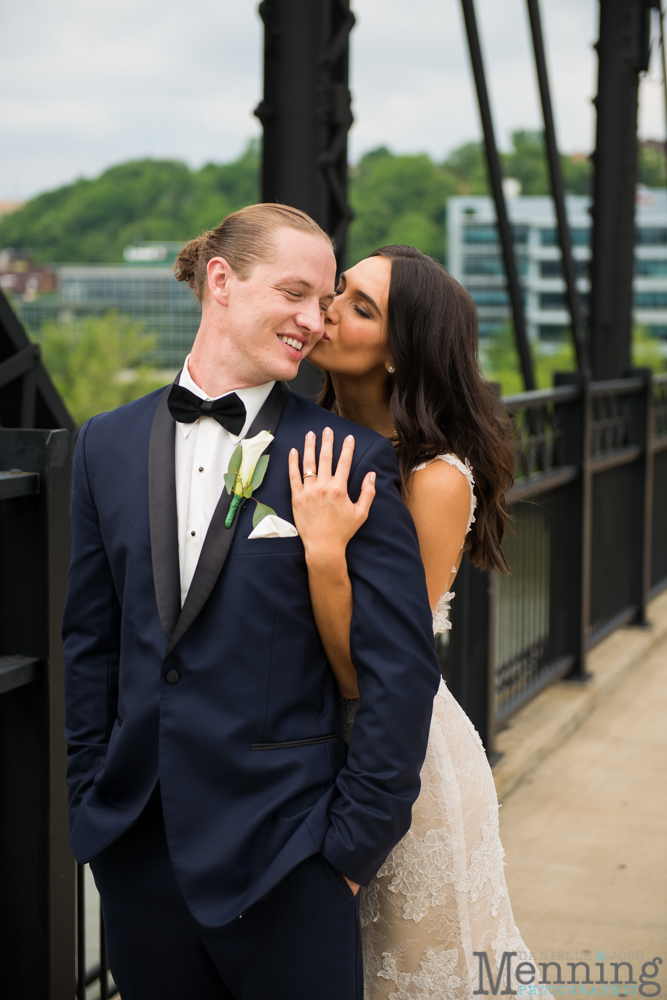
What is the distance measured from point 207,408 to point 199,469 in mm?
99

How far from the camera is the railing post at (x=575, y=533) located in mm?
5664

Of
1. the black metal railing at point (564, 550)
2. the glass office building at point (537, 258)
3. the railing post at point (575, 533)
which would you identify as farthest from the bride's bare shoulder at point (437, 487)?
the glass office building at point (537, 258)

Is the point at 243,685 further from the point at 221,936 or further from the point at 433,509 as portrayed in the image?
the point at 433,509

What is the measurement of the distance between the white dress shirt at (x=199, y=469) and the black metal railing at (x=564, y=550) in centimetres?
221

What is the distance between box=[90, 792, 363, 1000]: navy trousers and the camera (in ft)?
5.27

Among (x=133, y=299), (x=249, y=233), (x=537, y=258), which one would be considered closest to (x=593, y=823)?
(x=249, y=233)

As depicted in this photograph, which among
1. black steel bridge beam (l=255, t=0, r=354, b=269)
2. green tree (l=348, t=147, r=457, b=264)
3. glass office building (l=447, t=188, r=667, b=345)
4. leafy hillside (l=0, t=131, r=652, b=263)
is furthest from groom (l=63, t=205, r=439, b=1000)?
glass office building (l=447, t=188, r=667, b=345)

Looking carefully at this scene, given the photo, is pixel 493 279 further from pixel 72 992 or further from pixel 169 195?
pixel 72 992

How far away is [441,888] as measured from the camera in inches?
78.3

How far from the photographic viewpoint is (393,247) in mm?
2061

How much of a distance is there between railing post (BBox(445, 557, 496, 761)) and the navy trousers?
7.79ft

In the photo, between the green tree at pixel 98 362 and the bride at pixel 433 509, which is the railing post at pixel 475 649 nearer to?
the bride at pixel 433 509

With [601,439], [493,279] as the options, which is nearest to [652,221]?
[493,279]

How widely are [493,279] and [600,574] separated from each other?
112 m
